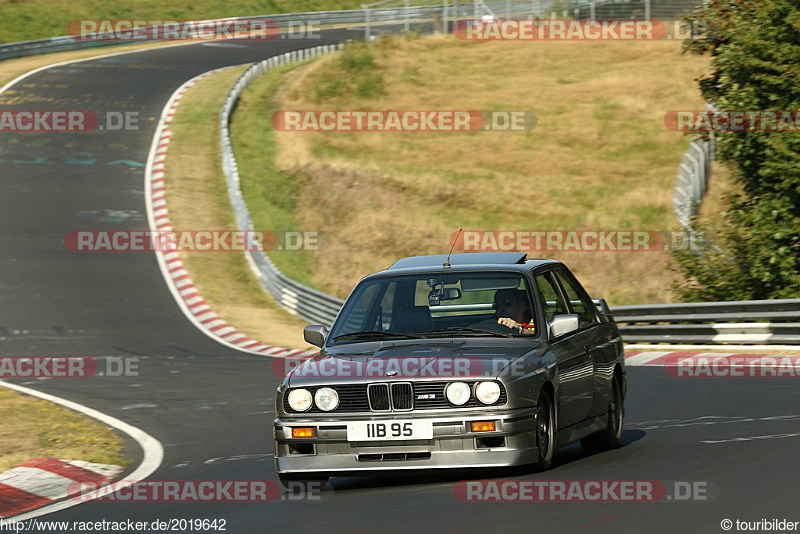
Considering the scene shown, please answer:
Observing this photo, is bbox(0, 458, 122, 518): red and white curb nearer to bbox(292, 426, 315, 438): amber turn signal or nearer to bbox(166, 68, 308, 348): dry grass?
bbox(292, 426, 315, 438): amber turn signal

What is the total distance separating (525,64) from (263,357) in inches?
1371

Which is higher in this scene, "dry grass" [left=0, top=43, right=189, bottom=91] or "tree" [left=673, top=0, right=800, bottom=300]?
"dry grass" [left=0, top=43, right=189, bottom=91]

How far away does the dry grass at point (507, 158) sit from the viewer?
3497 cm

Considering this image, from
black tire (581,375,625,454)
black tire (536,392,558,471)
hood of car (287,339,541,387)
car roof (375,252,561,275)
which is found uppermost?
car roof (375,252,561,275)

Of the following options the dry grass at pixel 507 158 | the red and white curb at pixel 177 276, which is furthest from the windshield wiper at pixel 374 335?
the dry grass at pixel 507 158

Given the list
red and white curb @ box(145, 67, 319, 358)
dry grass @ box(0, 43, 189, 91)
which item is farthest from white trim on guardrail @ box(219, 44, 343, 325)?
dry grass @ box(0, 43, 189, 91)

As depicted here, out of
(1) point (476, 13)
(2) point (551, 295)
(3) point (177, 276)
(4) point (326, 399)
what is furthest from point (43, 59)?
(4) point (326, 399)

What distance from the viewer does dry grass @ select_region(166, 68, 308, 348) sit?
89.9 ft

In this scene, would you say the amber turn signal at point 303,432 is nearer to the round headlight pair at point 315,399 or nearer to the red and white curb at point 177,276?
the round headlight pair at point 315,399

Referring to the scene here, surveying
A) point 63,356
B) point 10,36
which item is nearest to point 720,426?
point 63,356

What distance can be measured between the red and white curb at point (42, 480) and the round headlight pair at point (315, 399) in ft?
7.45

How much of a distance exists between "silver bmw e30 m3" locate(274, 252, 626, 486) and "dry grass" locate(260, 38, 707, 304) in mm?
19779

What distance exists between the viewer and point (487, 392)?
8.43 m

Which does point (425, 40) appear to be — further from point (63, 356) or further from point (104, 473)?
point (104, 473)
